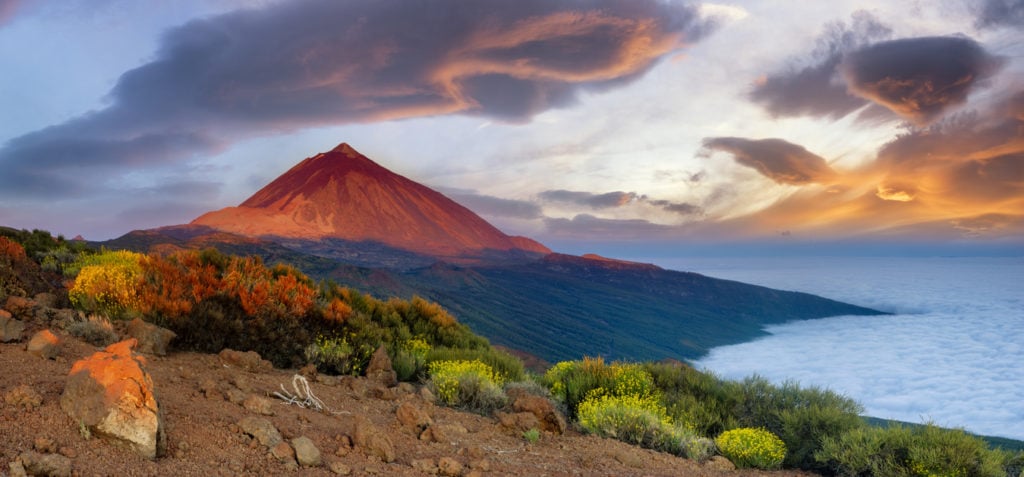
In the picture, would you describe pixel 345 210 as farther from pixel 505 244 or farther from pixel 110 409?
pixel 110 409

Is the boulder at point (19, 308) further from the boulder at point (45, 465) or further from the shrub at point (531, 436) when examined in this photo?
the shrub at point (531, 436)

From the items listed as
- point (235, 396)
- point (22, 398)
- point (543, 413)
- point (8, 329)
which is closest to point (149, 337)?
point (8, 329)

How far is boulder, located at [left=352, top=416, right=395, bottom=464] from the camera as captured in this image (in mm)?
4349

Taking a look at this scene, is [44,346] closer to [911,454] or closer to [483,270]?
[911,454]

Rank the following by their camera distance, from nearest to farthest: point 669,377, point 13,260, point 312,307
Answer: point 13,260 → point 312,307 → point 669,377

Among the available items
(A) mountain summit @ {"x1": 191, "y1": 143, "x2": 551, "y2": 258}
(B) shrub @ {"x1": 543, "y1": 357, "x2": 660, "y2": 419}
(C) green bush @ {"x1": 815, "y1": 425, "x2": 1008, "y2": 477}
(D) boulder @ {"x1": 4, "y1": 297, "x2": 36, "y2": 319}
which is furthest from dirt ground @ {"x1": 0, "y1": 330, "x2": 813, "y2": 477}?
(A) mountain summit @ {"x1": 191, "y1": 143, "x2": 551, "y2": 258}

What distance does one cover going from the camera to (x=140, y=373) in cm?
355

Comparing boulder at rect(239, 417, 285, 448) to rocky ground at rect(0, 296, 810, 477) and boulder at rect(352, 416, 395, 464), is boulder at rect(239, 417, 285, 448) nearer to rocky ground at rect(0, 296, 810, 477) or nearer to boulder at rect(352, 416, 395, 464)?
rocky ground at rect(0, 296, 810, 477)

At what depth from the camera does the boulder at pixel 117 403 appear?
3367 mm

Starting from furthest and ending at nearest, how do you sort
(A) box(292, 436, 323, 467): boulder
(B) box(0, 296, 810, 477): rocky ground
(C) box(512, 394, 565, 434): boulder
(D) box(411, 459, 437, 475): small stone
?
(C) box(512, 394, 565, 434): boulder
(D) box(411, 459, 437, 475): small stone
(A) box(292, 436, 323, 467): boulder
(B) box(0, 296, 810, 477): rocky ground

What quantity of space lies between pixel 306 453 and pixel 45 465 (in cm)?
146

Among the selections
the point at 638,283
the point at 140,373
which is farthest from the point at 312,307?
the point at 638,283

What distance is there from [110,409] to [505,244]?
152m

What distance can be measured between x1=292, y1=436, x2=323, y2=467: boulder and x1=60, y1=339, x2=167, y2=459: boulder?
816 mm
